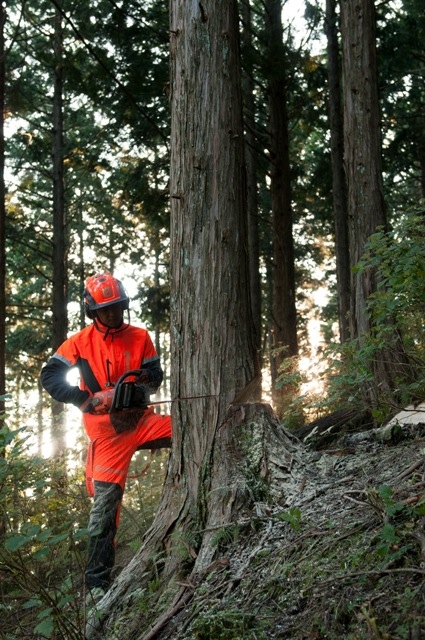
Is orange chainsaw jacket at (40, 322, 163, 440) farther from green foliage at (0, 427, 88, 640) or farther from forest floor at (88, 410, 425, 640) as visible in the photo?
forest floor at (88, 410, 425, 640)

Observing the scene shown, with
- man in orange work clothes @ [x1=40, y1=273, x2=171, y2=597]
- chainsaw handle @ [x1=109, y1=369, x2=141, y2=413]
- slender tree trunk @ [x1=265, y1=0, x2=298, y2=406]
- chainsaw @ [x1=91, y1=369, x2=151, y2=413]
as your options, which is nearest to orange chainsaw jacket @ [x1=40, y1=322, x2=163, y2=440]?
man in orange work clothes @ [x1=40, y1=273, x2=171, y2=597]

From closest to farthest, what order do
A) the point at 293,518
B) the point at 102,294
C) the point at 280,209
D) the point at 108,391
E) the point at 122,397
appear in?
the point at 293,518 < the point at 122,397 < the point at 108,391 < the point at 102,294 < the point at 280,209

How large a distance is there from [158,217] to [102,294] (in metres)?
9.09

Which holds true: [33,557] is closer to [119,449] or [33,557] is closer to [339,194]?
[119,449]

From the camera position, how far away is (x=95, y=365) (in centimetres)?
595

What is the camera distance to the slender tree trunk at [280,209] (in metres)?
13.1

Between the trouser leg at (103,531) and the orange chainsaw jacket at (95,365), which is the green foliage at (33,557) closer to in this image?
the trouser leg at (103,531)

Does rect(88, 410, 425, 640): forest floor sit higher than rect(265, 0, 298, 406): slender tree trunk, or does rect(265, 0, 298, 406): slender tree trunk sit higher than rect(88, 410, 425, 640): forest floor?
rect(265, 0, 298, 406): slender tree trunk

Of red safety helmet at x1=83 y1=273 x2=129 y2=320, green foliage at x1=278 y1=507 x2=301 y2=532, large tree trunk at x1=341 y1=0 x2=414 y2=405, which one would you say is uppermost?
large tree trunk at x1=341 y1=0 x2=414 y2=405

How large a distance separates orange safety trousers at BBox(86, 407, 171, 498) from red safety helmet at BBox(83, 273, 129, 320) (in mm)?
979

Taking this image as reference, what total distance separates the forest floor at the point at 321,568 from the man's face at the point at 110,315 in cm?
221

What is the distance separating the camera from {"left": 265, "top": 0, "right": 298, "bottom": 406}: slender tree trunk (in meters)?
13.1

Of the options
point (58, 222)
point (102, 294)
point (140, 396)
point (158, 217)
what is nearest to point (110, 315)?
point (102, 294)

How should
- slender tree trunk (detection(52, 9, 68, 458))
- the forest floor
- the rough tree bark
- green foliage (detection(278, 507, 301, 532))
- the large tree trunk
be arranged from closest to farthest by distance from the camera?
the forest floor
green foliage (detection(278, 507, 301, 532))
the rough tree bark
the large tree trunk
slender tree trunk (detection(52, 9, 68, 458))
